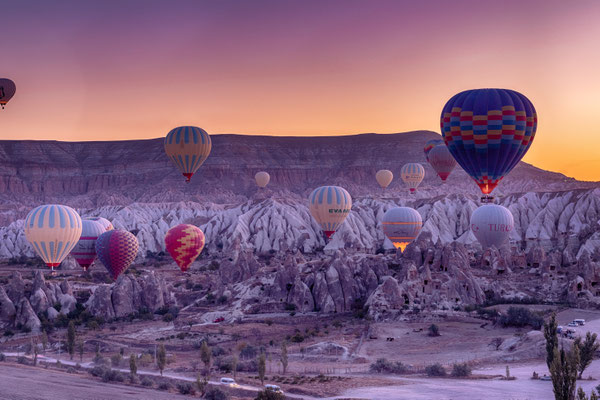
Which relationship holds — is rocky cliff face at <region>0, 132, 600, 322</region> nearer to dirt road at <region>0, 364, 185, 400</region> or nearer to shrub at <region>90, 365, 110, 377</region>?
shrub at <region>90, 365, 110, 377</region>

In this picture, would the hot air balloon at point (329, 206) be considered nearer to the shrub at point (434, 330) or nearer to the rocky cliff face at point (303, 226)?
the rocky cliff face at point (303, 226)

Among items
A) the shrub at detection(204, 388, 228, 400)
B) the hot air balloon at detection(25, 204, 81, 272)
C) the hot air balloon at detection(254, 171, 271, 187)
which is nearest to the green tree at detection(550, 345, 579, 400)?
the shrub at detection(204, 388, 228, 400)

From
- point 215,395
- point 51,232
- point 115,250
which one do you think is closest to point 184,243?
point 115,250

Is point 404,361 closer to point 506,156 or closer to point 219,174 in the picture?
point 506,156

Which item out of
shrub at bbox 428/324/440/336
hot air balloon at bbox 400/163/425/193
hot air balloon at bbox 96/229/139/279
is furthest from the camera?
hot air balloon at bbox 400/163/425/193

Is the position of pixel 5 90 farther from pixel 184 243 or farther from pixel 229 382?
pixel 229 382

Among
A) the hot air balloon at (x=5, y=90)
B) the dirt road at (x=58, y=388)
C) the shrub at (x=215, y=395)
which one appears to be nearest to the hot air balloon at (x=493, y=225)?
the hot air balloon at (x=5, y=90)
